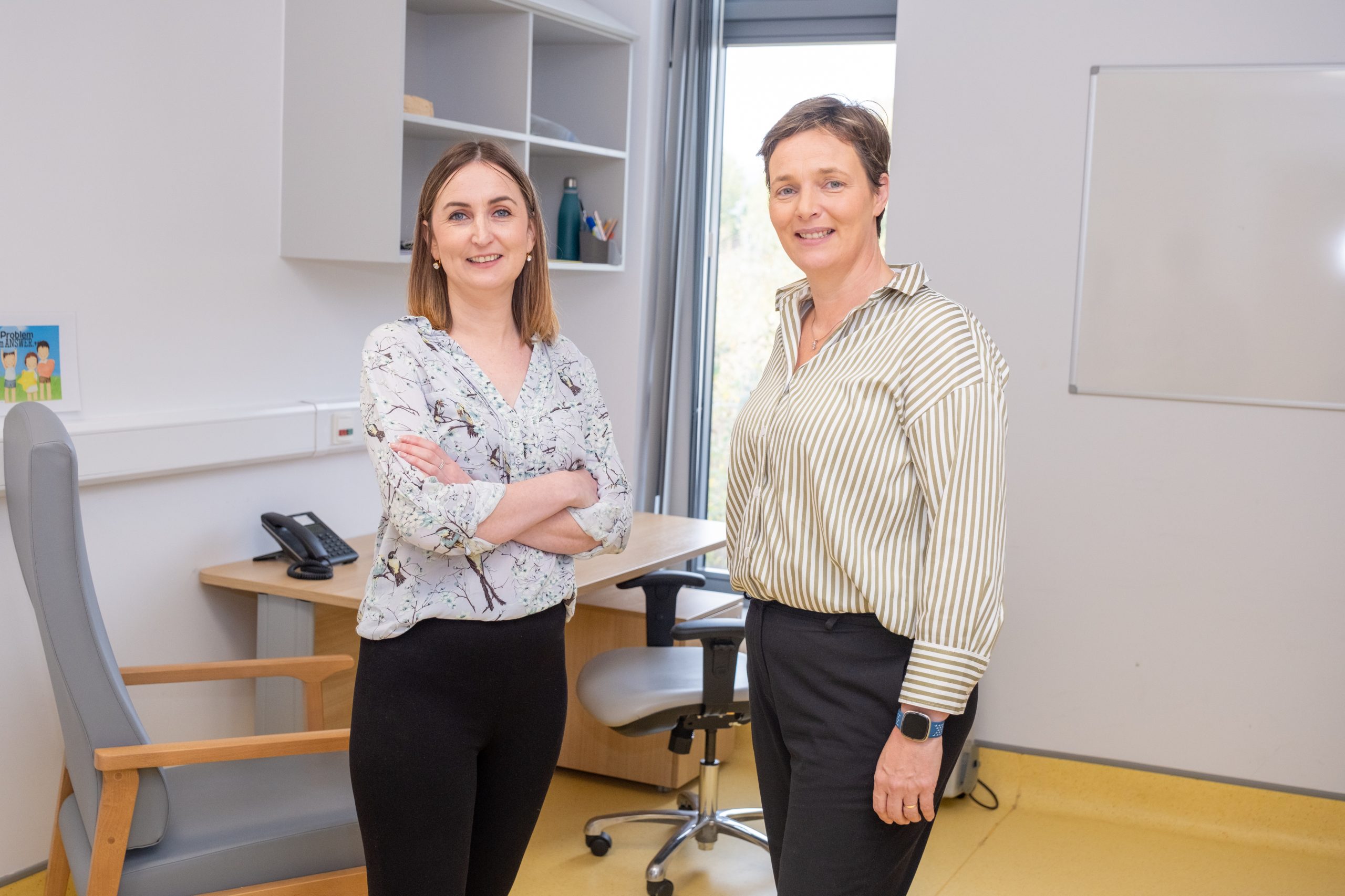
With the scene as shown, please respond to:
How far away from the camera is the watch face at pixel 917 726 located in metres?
1.33

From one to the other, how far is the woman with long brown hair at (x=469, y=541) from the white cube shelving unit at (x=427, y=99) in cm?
102

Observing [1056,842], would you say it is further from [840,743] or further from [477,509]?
[477,509]

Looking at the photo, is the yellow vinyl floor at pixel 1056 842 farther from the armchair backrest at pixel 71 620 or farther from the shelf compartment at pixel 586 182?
the shelf compartment at pixel 586 182

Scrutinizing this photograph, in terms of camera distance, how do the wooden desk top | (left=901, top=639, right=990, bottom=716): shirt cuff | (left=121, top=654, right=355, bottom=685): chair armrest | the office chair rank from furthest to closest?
the office chair < the wooden desk top < (left=121, top=654, right=355, bottom=685): chair armrest < (left=901, top=639, right=990, bottom=716): shirt cuff

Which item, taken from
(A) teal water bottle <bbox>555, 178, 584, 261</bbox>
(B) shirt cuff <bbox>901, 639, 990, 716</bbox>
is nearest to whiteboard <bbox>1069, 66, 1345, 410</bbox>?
(A) teal water bottle <bbox>555, 178, 584, 261</bbox>

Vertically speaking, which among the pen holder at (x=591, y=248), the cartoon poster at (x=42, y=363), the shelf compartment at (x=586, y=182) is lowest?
the cartoon poster at (x=42, y=363)

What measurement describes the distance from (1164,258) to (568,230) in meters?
1.70

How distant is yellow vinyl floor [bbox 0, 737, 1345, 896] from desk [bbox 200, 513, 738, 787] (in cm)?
10

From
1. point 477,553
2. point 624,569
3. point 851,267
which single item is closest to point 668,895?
point 624,569

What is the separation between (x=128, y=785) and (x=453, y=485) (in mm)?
717

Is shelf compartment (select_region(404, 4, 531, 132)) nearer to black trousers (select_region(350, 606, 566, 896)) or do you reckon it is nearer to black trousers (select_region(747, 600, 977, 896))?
black trousers (select_region(350, 606, 566, 896))

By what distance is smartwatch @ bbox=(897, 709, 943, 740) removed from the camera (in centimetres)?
133

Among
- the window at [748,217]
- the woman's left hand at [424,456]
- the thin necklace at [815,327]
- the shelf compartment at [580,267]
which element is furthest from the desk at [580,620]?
the thin necklace at [815,327]

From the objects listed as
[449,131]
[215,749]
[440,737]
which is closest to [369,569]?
[215,749]
